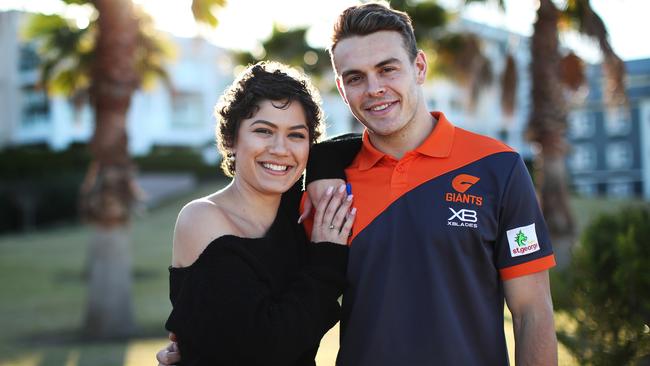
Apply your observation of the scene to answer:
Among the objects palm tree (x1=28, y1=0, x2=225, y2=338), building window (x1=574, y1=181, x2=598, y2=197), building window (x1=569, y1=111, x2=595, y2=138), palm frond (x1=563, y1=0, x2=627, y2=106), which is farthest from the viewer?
building window (x1=574, y1=181, x2=598, y2=197)

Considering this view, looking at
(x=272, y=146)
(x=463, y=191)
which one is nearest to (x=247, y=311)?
(x=272, y=146)

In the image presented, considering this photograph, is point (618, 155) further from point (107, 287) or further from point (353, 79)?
point (353, 79)

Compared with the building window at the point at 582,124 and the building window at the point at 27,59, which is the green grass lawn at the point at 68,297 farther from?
the building window at the point at 582,124

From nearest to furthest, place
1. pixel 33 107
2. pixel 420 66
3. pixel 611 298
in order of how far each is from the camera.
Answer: pixel 420 66, pixel 611 298, pixel 33 107

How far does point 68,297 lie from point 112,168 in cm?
768

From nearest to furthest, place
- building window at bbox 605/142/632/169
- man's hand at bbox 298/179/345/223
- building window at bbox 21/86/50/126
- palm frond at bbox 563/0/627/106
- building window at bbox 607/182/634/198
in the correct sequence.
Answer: man's hand at bbox 298/179/345/223, palm frond at bbox 563/0/627/106, building window at bbox 21/86/50/126, building window at bbox 605/142/632/169, building window at bbox 607/182/634/198

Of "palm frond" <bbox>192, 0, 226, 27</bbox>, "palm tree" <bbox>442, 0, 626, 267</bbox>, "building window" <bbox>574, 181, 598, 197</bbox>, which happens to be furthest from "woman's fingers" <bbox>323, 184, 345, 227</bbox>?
"building window" <bbox>574, 181, 598, 197</bbox>

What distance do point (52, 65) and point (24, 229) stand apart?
18.5 meters

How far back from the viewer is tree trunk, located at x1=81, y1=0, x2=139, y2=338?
12766mm

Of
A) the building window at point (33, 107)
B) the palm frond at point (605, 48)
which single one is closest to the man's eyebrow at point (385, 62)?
the palm frond at point (605, 48)

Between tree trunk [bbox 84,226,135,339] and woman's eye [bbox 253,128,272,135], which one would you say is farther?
tree trunk [bbox 84,226,135,339]

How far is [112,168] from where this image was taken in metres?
12.8

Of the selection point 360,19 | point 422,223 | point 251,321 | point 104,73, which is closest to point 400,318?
point 422,223

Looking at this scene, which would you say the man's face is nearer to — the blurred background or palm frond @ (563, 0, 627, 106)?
the blurred background
